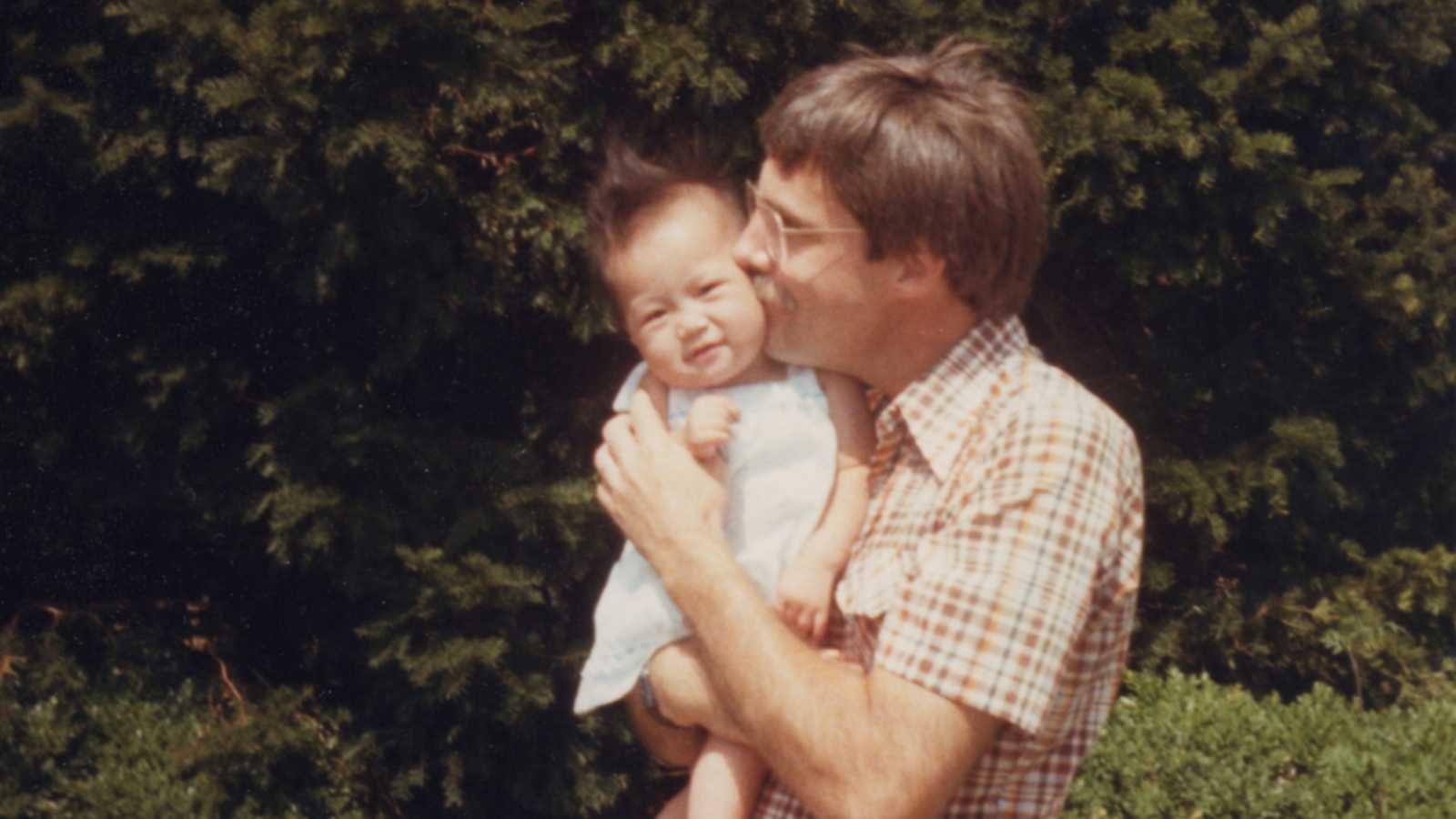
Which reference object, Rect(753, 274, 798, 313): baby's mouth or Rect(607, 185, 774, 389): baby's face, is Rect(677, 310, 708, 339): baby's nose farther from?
Rect(753, 274, 798, 313): baby's mouth

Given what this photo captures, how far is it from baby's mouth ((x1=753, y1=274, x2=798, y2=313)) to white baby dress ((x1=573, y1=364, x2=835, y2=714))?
21 centimetres

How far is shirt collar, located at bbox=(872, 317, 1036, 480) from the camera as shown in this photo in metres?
2.32

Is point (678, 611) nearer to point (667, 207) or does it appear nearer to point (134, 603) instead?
point (667, 207)

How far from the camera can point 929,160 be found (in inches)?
95.1

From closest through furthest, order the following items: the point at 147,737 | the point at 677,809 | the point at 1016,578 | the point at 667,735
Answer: the point at 1016,578 → the point at 667,735 → the point at 677,809 → the point at 147,737

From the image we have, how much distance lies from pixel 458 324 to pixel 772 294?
128 cm

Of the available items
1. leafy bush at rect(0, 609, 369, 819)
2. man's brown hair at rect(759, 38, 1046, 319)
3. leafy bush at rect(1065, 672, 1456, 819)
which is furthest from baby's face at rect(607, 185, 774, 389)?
leafy bush at rect(1065, 672, 1456, 819)

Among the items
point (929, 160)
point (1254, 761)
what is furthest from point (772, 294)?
point (1254, 761)

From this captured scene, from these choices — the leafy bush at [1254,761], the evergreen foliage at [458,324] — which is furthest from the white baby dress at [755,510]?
the leafy bush at [1254,761]

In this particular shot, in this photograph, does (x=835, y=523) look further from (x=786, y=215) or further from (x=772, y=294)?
(x=786, y=215)

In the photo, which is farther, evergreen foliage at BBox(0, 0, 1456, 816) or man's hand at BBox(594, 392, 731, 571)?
evergreen foliage at BBox(0, 0, 1456, 816)

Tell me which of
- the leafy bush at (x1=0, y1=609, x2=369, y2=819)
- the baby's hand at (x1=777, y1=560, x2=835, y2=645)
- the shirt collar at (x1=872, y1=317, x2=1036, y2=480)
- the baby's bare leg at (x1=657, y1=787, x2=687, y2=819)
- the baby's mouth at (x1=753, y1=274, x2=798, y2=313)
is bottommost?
the leafy bush at (x1=0, y1=609, x2=369, y2=819)

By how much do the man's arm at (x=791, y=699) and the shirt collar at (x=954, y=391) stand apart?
396mm

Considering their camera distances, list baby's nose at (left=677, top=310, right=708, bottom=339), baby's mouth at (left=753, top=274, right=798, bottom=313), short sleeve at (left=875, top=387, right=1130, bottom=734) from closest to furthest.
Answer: short sleeve at (left=875, top=387, right=1130, bottom=734), baby's mouth at (left=753, top=274, right=798, bottom=313), baby's nose at (left=677, top=310, right=708, bottom=339)
